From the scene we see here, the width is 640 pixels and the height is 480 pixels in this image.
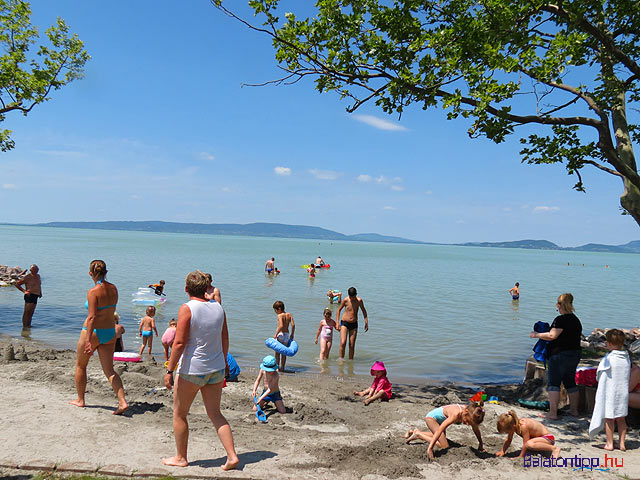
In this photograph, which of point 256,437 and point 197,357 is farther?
point 256,437

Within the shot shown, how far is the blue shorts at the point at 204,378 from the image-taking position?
4.32 meters

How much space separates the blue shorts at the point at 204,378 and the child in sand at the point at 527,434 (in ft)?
11.3

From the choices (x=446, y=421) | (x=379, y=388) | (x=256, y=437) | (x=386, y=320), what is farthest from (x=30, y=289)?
(x=446, y=421)

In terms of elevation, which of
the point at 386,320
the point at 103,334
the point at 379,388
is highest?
the point at 103,334

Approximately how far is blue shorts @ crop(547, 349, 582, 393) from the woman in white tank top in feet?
16.1

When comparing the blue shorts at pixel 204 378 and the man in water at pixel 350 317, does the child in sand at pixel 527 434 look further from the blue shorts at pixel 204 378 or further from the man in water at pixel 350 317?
the man in water at pixel 350 317

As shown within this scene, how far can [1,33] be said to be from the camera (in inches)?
515

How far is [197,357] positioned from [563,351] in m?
5.32

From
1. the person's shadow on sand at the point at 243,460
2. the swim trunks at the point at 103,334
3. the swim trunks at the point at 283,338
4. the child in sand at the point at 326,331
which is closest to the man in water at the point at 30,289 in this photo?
the swim trunks at the point at 283,338

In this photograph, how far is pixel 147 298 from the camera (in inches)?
807

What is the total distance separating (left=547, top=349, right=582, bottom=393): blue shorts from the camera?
6.58 m

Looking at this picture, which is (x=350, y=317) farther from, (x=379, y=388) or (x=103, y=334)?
(x=103, y=334)

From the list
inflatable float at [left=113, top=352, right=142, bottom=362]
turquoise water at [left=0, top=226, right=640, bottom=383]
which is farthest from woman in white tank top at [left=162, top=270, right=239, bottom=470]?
→ turquoise water at [left=0, top=226, right=640, bottom=383]

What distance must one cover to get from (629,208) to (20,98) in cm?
1538
